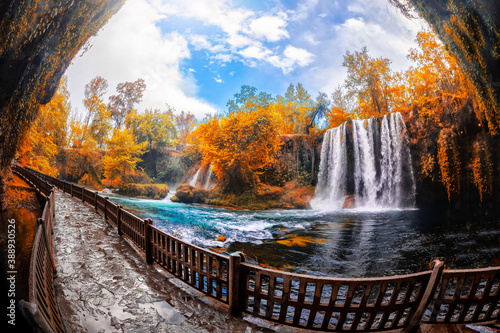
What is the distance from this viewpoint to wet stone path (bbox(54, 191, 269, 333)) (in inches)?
113

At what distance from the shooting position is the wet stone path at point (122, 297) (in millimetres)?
2875

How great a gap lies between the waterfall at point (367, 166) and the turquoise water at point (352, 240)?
314 cm

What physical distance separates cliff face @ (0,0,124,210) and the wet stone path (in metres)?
4.21

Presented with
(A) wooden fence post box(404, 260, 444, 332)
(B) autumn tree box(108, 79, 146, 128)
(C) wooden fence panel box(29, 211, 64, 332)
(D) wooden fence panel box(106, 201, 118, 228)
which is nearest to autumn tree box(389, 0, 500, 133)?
(A) wooden fence post box(404, 260, 444, 332)

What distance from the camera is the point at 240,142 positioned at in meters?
18.1

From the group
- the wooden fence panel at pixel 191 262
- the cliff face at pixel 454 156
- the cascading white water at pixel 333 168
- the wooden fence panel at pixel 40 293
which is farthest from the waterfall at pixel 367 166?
the wooden fence panel at pixel 40 293

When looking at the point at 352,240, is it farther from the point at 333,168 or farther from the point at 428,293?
the point at 333,168

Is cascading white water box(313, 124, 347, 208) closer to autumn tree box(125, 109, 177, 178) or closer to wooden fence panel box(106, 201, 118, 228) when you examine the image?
wooden fence panel box(106, 201, 118, 228)

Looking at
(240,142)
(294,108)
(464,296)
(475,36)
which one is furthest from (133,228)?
(294,108)

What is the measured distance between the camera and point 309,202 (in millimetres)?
19078

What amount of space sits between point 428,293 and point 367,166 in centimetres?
1694

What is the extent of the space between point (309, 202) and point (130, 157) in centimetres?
1775

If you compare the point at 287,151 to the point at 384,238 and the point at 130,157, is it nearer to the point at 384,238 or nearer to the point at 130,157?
the point at 384,238

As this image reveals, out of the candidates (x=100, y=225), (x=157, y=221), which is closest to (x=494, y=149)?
(x=157, y=221)
